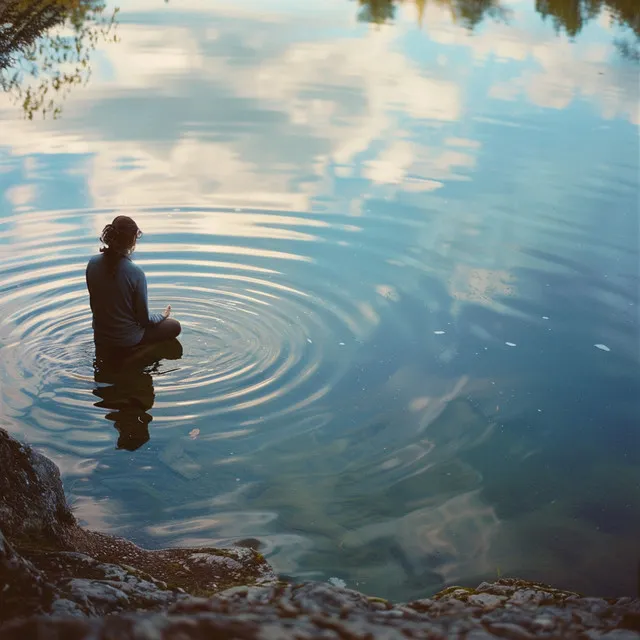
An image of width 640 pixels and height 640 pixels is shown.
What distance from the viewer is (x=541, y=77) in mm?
18172

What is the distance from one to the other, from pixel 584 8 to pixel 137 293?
23671 millimetres

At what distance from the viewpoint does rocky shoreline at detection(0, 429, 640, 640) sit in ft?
6.40

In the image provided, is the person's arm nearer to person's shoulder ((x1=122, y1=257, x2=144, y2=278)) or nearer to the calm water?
person's shoulder ((x1=122, y1=257, x2=144, y2=278))

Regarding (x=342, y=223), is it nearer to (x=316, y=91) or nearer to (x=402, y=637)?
(x=316, y=91)

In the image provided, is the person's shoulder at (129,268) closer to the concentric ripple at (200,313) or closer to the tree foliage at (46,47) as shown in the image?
the concentric ripple at (200,313)

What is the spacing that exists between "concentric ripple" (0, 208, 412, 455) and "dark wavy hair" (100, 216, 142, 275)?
936 mm

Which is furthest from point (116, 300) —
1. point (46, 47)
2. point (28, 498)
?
point (46, 47)

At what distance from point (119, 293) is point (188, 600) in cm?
445

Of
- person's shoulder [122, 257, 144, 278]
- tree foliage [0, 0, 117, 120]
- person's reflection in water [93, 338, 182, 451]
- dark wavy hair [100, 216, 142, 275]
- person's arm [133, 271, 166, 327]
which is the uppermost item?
tree foliage [0, 0, 117, 120]

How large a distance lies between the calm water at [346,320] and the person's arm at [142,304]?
40cm

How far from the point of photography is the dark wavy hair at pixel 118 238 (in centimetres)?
668

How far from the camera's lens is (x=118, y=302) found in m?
6.97

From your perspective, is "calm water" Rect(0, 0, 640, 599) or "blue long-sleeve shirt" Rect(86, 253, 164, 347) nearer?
"calm water" Rect(0, 0, 640, 599)

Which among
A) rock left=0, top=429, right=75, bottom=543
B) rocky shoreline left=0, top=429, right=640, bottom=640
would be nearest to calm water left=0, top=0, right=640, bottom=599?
rocky shoreline left=0, top=429, right=640, bottom=640
